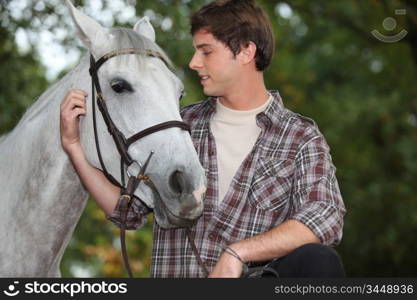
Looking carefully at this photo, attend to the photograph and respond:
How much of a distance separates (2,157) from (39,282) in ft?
2.32

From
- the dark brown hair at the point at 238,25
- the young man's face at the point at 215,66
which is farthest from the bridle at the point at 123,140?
the dark brown hair at the point at 238,25

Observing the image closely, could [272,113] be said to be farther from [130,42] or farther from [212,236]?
[130,42]

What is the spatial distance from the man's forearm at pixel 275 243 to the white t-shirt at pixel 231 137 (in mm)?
441

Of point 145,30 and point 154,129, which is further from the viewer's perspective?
point 145,30

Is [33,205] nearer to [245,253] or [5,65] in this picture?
[245,253]

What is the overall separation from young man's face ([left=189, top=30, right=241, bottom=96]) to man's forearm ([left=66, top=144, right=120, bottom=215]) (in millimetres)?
663

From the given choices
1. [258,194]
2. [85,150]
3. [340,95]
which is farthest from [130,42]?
[340,95]

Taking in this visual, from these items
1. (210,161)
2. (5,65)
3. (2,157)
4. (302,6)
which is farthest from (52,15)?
(302,6)

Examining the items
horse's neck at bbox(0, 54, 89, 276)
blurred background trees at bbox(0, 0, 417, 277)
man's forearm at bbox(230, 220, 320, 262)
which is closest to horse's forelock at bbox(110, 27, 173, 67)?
horse's neck at bbox(0, 54, 89, 276)

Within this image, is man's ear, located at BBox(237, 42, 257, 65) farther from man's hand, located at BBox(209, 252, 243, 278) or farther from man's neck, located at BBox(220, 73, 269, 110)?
man's hand, located at BBox(209, 252, 243, 278)

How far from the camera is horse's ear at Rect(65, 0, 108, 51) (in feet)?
9.71

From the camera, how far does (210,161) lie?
3.13m

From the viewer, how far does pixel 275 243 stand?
2.68m

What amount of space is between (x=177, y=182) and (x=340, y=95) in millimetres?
14737
